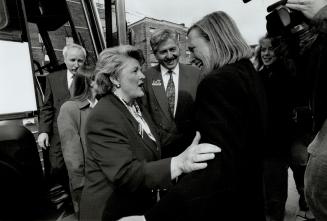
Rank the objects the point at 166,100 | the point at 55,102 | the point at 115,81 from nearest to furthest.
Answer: the point at 115,81 < the point at 166,100 < the point at 55,102

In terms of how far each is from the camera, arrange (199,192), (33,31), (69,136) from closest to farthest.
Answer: (199,192), (69,136), (33,31)

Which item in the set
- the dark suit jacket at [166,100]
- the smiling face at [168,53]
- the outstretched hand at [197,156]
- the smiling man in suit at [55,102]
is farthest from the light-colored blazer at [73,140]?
the outstretched hand at [197,156]

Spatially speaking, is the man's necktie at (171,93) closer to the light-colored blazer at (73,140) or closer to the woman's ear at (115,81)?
the light-colored blazer at (73,140)

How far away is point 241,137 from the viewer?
50.6 inches

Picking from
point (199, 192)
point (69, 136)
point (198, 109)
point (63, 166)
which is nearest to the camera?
point (199, 192)

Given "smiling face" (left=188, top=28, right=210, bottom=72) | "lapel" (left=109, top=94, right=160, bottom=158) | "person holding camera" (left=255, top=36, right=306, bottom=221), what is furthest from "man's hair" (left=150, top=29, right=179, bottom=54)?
"smiling face" (left=188, top=28, right=210, bottom=72)

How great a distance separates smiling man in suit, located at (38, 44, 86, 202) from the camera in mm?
3160

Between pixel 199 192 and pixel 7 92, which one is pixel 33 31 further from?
pixel 199 192

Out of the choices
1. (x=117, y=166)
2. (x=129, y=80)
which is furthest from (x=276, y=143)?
(x=117, y=166)

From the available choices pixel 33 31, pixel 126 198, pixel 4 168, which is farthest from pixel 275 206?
pixel 33 31

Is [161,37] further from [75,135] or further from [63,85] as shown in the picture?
[75,135]

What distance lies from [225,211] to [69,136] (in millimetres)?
1638

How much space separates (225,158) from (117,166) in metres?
0.59

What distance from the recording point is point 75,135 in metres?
2.57
